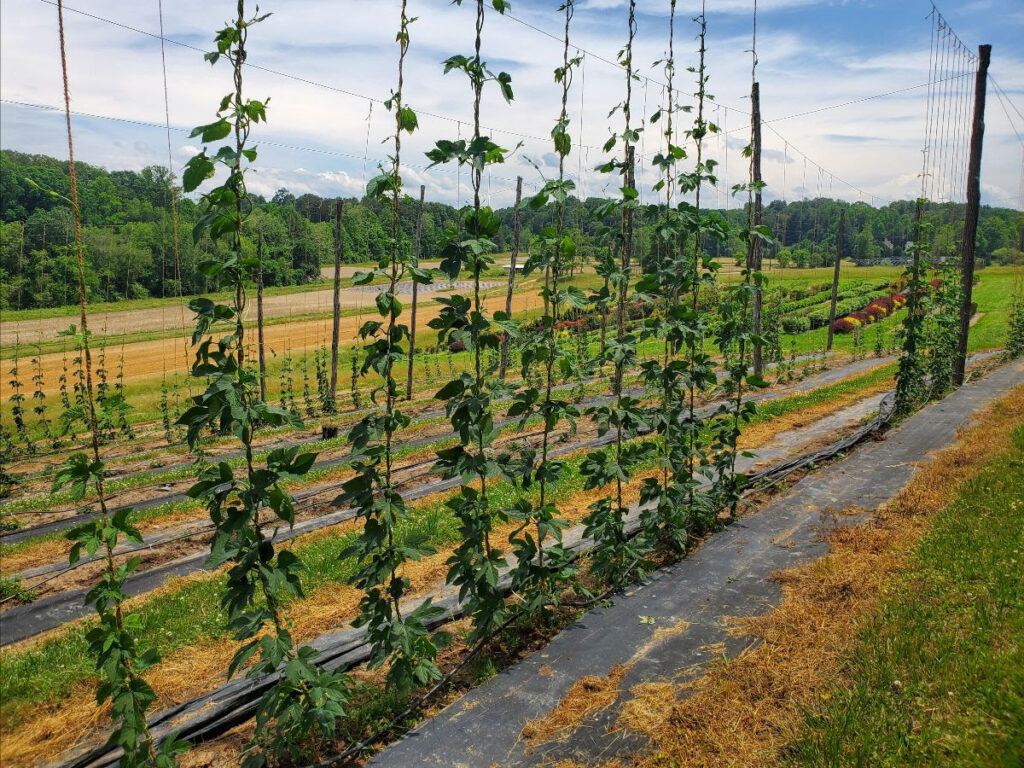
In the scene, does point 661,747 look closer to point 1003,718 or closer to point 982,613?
point 1003,718

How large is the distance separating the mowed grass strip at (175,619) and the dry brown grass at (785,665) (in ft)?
5.58

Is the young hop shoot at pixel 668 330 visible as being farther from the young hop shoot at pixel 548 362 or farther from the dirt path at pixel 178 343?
the dirt path at pixel 178 343

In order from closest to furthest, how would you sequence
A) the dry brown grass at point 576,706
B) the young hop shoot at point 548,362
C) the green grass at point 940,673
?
the green grass at point 940,673 < the dry brown grass at point 576,706 < the young hop shoot at point 548,362

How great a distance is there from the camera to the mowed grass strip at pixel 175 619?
14.4 feet

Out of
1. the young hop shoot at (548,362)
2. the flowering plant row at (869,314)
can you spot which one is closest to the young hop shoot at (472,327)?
the young hop shoot at (548,362)

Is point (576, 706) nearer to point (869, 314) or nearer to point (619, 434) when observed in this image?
point (619, 434)

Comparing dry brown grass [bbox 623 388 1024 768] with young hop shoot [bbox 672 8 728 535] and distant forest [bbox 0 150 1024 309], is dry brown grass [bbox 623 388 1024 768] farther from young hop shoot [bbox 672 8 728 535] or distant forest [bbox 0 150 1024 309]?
distant forest [bbox 0 150 1024 309]

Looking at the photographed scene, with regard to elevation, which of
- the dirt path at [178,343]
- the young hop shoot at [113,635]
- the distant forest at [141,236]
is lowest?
the dirt path at [178,343]

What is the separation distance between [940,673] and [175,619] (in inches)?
226

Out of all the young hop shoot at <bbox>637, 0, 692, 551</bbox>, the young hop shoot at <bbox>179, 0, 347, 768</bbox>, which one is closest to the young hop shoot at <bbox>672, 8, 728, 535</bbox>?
the young hop shoot at <bbox>637, 0, 692, 551</bbox>

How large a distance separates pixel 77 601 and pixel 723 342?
276 inches

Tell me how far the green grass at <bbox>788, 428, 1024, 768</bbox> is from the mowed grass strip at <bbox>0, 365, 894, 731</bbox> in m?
2.36

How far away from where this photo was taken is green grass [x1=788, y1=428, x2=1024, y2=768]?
284cm

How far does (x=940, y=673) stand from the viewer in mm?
3412
